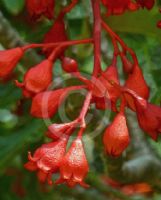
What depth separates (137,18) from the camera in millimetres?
2742

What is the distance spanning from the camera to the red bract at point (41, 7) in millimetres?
2254

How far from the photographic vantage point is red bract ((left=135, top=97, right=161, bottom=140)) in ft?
6.73

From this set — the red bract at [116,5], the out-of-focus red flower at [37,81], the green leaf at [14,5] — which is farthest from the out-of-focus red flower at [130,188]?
the out-of-focus red flower at [37,81]

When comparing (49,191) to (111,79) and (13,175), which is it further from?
(111,79)

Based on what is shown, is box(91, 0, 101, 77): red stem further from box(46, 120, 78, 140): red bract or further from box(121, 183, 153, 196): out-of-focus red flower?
box(121, 183, 153, 196): out-of-focus red flower

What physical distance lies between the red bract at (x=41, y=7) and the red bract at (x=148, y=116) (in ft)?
1.29

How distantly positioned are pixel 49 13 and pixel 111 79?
34 centimetres

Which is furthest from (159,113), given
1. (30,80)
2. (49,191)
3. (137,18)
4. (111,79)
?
(49,191)

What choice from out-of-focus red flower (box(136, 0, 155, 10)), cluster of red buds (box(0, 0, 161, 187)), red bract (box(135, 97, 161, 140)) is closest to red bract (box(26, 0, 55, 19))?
cluster of red buds (box(0, 0, 161, 187))

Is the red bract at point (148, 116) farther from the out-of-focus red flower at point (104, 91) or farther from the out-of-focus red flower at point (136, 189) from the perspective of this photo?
the out-of-focus red flower at point (136, 189)

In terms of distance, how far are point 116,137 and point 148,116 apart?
4.4 inches

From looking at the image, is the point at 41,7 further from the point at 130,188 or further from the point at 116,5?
the point at 130,188

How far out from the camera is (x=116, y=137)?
200 centimetres

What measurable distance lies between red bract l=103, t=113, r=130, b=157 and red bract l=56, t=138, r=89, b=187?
69 millimetres
